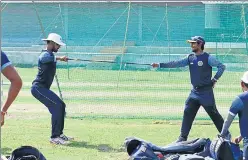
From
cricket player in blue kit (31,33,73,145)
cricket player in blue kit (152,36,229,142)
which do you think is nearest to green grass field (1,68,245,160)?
cricket player in blue kit (31,33,73,145)

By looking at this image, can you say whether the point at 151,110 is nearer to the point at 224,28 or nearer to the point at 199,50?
the point at 224,28

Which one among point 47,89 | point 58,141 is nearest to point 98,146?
point 58,141

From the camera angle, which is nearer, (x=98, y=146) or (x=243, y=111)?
(x=243, y=111)

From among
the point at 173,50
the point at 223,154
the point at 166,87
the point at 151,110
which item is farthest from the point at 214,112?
the point at 166,87

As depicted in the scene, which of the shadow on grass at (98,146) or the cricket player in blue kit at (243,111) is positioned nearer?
the cricket player in blue kit at (243,111)

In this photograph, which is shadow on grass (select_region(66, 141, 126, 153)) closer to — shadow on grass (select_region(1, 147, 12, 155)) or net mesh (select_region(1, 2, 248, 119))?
shadow on grass (select_region(1, 147, 12, 155))

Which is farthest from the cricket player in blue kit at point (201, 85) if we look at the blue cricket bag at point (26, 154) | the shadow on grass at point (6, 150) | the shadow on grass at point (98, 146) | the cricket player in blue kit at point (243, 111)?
the blue cricket bag at point (26, 154)

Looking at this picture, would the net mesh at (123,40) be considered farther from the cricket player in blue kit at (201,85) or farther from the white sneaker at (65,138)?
the cricket player in blue kit at (201,85)

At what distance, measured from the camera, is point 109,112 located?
680 inches

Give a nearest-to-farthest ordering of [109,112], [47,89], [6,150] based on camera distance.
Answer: [6,150]
[47,89]
[109,112]

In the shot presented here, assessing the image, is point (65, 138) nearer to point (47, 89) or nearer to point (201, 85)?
point (47, 89)

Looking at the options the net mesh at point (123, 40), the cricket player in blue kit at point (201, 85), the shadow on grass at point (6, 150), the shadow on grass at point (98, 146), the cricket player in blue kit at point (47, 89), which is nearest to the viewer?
the shadow on grass at point (6, 150)

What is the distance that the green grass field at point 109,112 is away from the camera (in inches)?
479

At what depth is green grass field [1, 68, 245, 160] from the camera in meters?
12.2
